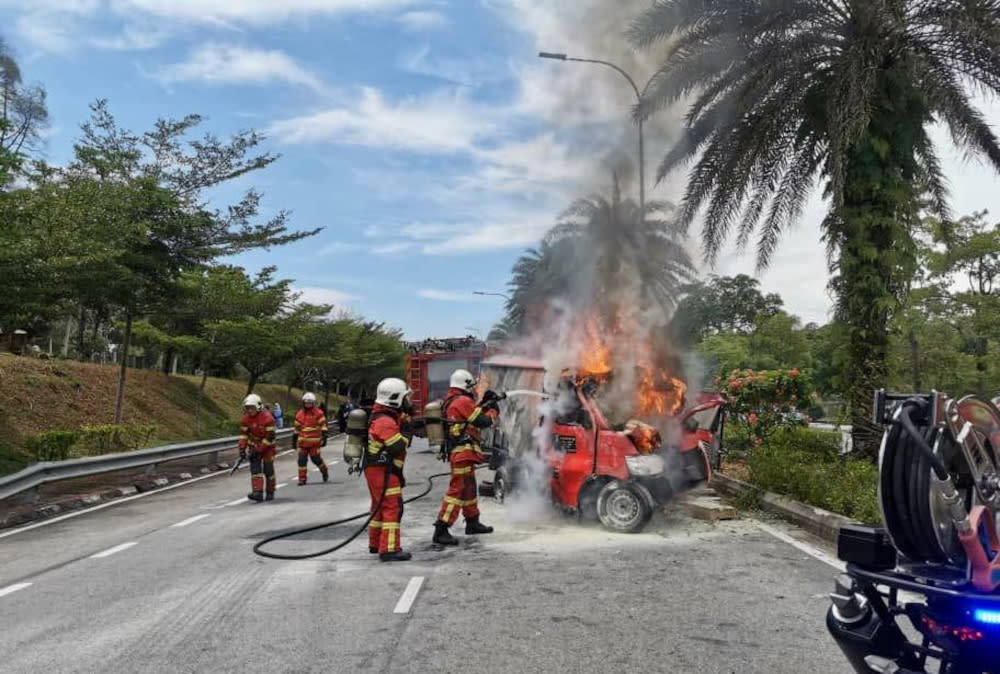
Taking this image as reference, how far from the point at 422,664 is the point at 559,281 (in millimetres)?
10305

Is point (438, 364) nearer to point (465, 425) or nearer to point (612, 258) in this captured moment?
point (612, 258)

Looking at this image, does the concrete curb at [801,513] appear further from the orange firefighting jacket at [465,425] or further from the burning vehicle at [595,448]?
the orange firefighting jacket at [465,425]

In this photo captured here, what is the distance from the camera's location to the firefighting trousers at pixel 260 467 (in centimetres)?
1245


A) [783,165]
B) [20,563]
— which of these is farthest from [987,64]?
[20,563]

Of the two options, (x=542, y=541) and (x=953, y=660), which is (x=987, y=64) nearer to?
(x=542, y=541)

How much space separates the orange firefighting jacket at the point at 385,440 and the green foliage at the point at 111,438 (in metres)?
12.4

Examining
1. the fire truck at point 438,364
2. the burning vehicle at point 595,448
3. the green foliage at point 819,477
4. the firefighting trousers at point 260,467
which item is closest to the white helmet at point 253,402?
the firefighting trousers at point 260,467

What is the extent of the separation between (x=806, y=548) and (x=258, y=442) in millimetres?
8220

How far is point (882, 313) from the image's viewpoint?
A: 1242 centimetres

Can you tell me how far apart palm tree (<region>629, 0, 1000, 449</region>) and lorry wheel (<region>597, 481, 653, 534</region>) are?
5331 millimetres

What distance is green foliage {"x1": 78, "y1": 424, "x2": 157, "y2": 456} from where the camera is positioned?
17.8 meters

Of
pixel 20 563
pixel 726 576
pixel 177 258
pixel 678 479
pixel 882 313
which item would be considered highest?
pixel 177 258

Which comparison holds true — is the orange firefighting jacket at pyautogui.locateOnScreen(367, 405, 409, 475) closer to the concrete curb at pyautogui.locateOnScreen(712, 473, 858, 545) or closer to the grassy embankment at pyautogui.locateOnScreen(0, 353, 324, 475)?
the concrete curb at pyautogui.locateOnScreen(712, 473, 858, 545)

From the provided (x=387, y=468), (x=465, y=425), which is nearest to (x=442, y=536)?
(x=387, y=468)
